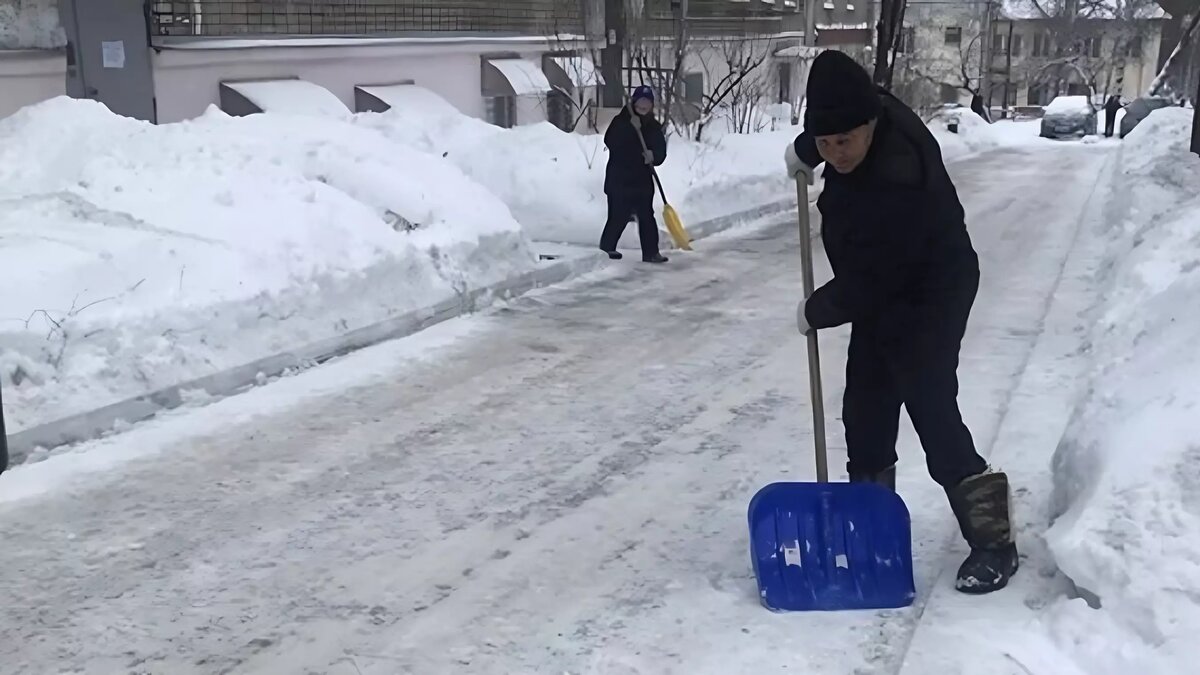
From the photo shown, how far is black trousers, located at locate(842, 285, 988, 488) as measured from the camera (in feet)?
12.3

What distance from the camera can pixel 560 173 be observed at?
13.0m

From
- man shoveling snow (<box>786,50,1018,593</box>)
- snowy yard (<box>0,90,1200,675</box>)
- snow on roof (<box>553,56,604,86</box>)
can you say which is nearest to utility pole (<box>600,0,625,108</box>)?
snow on roof (<box>553,56,604,86</box>)

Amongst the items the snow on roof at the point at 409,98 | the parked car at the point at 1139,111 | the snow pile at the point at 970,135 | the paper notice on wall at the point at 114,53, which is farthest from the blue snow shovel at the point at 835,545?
the parked car at the point at 1139,111

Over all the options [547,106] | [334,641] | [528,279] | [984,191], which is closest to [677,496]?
[334,641]

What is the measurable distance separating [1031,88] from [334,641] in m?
71.5

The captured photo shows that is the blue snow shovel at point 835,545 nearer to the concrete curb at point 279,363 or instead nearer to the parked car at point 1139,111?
the concrete curb at point 279,363

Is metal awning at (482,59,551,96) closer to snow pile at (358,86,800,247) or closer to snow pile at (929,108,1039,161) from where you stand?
snow pile at (358,86,800,247)

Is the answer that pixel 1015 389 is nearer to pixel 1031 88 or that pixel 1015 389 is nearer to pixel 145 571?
pixel 145 571

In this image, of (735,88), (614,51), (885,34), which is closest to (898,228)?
(614,51)

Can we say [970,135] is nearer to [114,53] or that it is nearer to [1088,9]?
[114,53]

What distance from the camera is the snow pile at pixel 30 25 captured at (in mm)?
12883

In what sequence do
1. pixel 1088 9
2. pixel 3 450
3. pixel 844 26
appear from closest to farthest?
pixel 3 450
pixel 844 26
pixel 1088 9

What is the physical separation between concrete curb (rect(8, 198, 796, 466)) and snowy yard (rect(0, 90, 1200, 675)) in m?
0.10

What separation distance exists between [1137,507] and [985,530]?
52 cm
